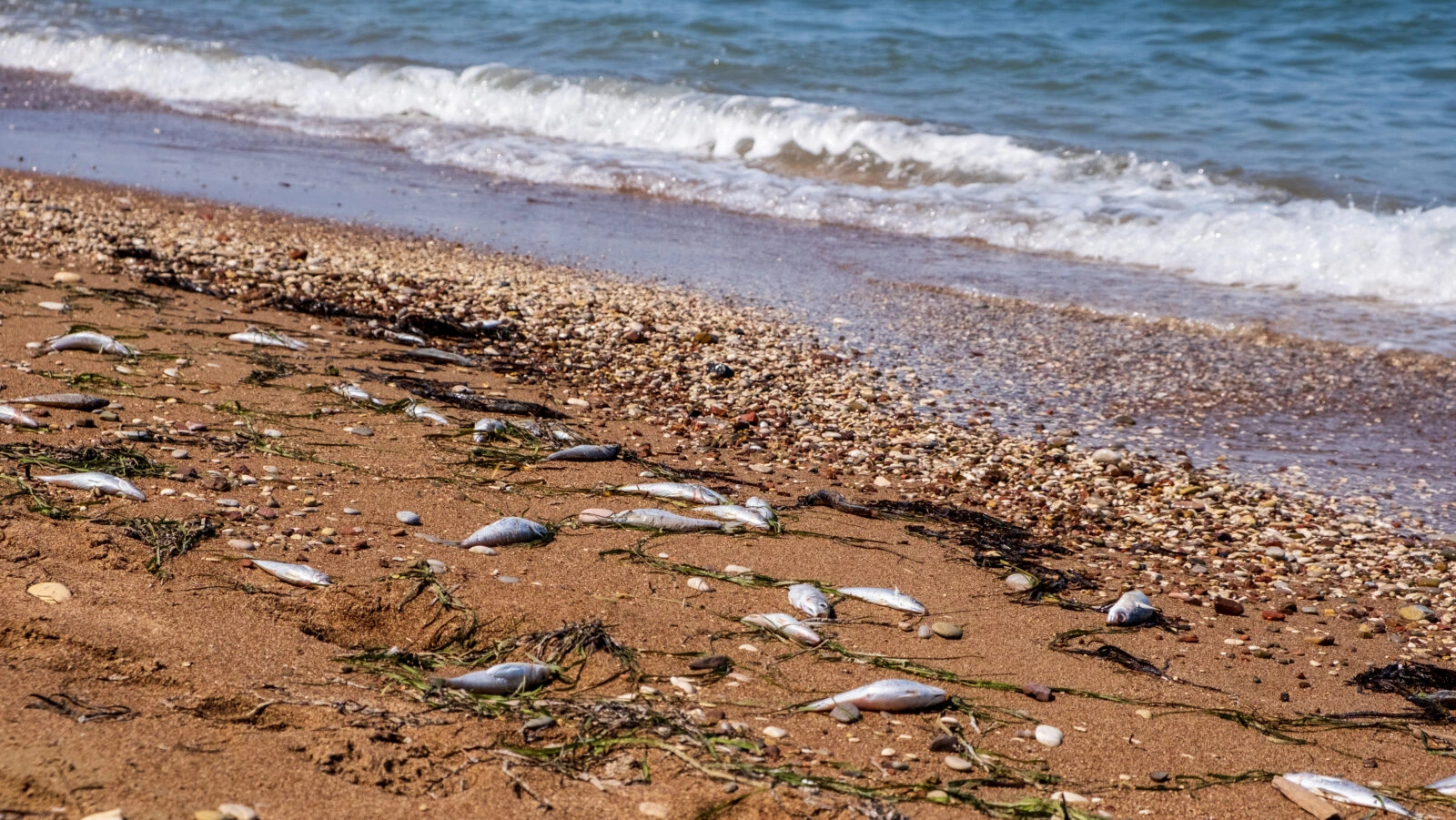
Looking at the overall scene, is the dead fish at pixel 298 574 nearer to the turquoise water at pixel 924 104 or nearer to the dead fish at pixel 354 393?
the dead fish at pixel 354 393

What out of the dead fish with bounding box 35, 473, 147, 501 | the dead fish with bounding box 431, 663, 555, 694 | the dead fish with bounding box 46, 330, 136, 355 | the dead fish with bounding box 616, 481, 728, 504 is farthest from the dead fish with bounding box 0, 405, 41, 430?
the dead fish with bounding box 431, 663, 555, 694

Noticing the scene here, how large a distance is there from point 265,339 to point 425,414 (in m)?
1.22

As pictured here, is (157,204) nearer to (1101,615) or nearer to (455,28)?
(1101,615)

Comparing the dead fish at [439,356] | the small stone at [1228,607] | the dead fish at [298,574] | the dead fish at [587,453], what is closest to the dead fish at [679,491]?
the dead fish at [587,453]

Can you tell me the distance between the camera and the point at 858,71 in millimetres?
14203

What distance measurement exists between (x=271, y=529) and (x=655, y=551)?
44.4 inches

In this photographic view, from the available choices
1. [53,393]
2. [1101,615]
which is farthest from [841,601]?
[53,393]

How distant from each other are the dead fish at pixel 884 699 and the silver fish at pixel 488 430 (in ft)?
6.63

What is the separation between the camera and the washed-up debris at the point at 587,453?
4293 millimetres

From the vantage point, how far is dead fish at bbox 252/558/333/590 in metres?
3.12

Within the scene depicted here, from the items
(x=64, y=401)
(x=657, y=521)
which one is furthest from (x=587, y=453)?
(x=64, y=401)

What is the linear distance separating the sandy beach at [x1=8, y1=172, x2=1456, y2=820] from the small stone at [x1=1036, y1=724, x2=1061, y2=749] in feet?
0.15

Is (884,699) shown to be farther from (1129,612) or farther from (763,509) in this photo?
(763,509)

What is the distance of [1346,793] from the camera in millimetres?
2623
